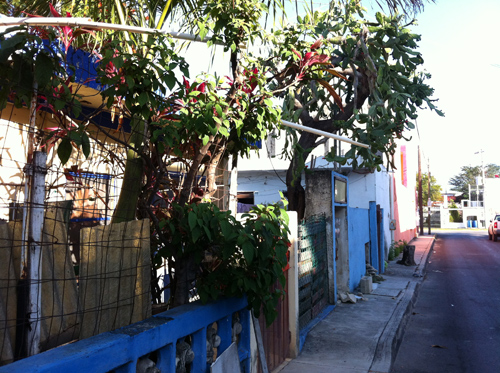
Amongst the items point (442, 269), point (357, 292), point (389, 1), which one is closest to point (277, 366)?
point (389, 1)

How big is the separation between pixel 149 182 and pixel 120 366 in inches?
59.4

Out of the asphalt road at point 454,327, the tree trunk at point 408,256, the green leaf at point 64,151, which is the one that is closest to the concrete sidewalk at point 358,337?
the asphalt road at point 454,327

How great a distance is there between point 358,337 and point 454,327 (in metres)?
2.54

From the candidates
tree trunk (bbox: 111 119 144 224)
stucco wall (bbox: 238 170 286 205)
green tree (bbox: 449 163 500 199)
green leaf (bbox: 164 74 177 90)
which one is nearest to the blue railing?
tree trunk (bbox: 111 119 144 224)

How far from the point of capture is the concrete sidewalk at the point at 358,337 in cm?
557

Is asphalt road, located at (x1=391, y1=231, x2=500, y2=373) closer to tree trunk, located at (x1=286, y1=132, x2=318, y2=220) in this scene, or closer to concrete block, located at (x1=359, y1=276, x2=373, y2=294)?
concrete block, located at (x1=359, y1=276, x2=373, y2=294)

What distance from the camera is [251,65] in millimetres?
4574

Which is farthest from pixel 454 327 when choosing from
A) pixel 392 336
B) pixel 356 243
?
pixel 356 243

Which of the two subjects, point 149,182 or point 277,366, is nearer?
point 149,182

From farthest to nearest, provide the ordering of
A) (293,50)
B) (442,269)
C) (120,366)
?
(442,269), (293,50), (120,366)

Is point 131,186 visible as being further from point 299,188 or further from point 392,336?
point 299,188

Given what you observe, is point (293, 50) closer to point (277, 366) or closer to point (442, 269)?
point (277, 366)

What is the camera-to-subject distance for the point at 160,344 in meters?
3.07

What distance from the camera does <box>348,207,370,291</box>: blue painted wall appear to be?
34.3ft
